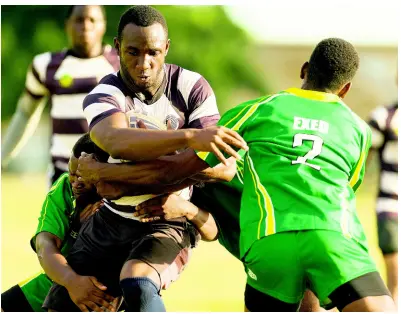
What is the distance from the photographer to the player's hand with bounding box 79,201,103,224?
5082mm

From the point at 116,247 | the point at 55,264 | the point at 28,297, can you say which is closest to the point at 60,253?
the point at 55,264

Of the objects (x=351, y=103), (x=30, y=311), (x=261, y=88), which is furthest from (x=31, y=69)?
(x=261, y=88)

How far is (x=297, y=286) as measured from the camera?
172 inches

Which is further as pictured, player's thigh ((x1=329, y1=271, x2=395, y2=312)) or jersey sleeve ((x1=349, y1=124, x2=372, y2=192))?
jersey sleeve ((x1=349, y1=124, x2=372, y2=192))

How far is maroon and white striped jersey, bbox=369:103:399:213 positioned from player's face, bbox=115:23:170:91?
378 cm

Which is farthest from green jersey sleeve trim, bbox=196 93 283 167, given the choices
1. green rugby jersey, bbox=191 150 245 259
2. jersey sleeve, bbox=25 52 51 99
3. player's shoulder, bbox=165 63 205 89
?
jersey sleeve, bbox=25 52 51 99

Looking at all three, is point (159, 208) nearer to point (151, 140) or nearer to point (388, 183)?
point (151, 140)

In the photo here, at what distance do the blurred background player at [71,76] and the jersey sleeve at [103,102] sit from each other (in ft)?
7.86

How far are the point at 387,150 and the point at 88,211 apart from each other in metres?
3.74

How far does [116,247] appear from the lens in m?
4.78

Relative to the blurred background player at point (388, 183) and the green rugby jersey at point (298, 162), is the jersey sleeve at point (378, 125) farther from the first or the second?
the green rugby jersey at point (298, 162)

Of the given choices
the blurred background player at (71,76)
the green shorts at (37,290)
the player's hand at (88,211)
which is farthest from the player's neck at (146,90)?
the blurred background player at (71,76)

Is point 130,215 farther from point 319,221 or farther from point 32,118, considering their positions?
point 32,118

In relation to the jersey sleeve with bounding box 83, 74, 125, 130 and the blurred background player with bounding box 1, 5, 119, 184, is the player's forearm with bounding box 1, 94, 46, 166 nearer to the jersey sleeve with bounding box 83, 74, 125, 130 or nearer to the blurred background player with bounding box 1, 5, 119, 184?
the blurred background player with bounding box 1, 5, 119, 184
